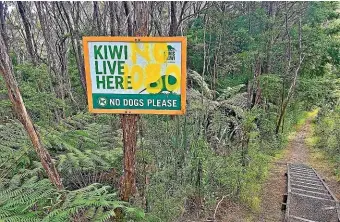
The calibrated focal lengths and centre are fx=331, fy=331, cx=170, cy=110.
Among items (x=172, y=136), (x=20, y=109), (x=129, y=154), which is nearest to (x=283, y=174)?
(x=172, y=136)

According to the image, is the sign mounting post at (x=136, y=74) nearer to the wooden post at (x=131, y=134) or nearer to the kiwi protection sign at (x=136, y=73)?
the kiwi protection sign at (x=136, y=73)

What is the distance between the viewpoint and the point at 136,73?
2965 millimetres

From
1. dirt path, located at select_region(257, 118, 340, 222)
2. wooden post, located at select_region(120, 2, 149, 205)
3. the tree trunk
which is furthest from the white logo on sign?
dirt path, located at select_region(257, 118, 340, 222)

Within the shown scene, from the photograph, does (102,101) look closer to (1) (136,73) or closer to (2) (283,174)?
(1) (136,73)

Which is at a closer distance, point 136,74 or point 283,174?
point 136,74

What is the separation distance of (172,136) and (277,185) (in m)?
5.32

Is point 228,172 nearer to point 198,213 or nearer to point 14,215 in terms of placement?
point 198,213

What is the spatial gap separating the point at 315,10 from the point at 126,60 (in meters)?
14.2

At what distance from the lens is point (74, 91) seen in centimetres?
1441

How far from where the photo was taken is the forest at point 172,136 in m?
3.08

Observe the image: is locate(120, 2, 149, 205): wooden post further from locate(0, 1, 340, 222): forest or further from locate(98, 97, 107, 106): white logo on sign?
locate(98, 97, 107, 106): white logo on sign

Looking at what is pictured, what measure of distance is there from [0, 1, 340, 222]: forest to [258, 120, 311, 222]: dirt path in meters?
0.21

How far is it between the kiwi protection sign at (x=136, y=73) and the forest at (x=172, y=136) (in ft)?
0.43

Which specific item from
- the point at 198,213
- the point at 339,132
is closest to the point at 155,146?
the point at 198,213
